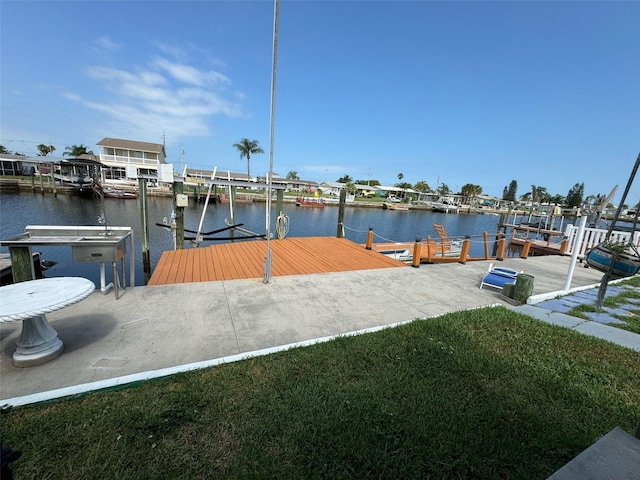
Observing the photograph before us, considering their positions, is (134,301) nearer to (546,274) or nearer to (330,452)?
(330,452)

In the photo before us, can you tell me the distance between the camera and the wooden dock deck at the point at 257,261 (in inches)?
230

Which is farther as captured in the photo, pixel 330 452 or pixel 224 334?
pixel 224 334

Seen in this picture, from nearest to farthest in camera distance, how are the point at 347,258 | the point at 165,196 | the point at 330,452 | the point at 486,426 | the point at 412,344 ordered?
the point at 330,452 → the point at 486,426 → the point at 412,344 → the point at 347,258 → the point at 165,196

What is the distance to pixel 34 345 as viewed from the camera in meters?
2.85

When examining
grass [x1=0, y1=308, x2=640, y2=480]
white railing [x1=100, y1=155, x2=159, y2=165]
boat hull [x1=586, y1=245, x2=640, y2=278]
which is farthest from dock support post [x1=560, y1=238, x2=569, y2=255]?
white railing [x1=100, y1=155, x2=159, y2=165]

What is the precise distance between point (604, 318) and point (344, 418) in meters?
5.03

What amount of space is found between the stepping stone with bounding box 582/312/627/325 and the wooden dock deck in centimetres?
377

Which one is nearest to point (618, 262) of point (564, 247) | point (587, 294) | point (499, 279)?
point (499, 279)

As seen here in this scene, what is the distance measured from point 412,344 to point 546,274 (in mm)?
7035

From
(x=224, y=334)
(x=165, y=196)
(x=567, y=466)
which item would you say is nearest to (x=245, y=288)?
(x=224, y=334)

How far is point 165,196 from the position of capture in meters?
43.3

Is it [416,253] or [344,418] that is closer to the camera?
[344,418]

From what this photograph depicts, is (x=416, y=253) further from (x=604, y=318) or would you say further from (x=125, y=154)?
(x=125, y=154)

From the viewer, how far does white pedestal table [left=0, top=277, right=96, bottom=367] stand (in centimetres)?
257
